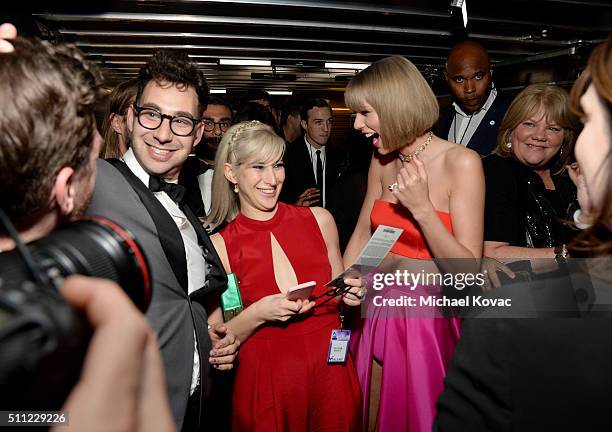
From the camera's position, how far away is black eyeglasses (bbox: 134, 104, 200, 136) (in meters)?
1.75

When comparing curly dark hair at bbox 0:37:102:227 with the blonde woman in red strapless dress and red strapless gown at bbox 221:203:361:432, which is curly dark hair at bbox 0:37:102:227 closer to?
red strapless gown at bbox 221:203:361:432

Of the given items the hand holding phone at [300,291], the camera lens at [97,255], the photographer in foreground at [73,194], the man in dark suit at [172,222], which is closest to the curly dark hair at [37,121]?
the photographer in foreground at [73,194]

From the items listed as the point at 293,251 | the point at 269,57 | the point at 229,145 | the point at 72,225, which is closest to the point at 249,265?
the point at 293,251

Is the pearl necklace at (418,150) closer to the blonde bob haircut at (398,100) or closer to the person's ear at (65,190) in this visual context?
the blonde bob haircut at (398,100)

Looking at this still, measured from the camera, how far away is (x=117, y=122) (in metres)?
2.28

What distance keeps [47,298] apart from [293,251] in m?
1.68

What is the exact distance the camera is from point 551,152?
2.31 meters

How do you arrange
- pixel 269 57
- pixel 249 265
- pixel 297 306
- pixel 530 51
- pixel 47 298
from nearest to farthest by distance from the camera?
pixel 47 298, pixel 297 306, pixel 249 265, pixel 530 51, pixel 269 57

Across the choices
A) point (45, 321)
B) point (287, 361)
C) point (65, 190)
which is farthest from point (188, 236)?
point (45, 321)

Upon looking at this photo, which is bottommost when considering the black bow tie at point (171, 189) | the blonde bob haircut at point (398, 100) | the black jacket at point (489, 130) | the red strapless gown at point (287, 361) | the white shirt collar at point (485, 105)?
the red strapless gown at point (287, 361)

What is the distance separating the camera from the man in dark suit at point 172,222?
1388 millimetres

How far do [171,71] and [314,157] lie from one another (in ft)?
10.2

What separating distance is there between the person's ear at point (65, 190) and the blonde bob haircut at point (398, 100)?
156 cm

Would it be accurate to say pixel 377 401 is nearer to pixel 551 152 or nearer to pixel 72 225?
pixel 551 152
